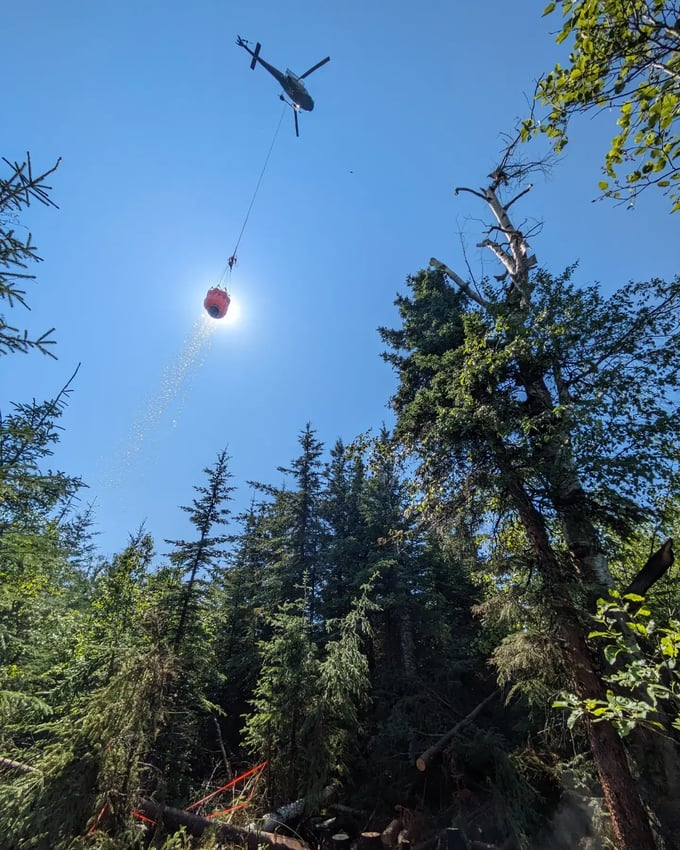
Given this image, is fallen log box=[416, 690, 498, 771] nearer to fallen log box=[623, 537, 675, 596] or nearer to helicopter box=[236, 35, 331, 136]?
fallen log box=[623, 537, 675, 596]

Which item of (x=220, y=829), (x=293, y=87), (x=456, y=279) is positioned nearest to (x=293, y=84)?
(x=293, y=87)

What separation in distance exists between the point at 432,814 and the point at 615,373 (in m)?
10.7

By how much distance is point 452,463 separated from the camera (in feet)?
26.3

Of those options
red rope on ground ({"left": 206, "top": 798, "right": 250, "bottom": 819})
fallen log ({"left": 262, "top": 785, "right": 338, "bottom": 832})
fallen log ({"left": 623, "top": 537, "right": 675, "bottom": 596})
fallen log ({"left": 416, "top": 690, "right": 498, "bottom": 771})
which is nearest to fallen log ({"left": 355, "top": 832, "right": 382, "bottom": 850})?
fallen log ({"left": 262, "top": 785, "right": 338, "bottom": 832})

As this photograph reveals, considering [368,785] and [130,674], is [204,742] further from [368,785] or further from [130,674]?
[130,674]

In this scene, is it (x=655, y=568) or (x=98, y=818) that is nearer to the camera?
(x=98, y=818)

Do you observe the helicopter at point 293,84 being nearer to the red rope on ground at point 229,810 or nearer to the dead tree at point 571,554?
the dead tree at point 571,554

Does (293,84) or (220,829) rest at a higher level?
(293,84)

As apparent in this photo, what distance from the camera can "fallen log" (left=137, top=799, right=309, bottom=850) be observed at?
632 cm

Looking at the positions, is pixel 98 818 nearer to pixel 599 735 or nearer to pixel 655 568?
pixel 599 735

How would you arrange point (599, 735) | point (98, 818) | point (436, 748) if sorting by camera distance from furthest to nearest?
point (436, 748), point (599, 735), point (98, 818)

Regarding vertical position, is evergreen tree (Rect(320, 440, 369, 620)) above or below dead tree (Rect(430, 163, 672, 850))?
above

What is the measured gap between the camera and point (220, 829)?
6289 mm

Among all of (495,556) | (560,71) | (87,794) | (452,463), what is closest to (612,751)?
(495,556)
